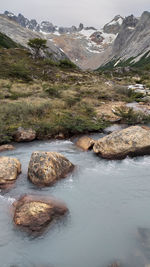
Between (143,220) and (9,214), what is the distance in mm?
3650

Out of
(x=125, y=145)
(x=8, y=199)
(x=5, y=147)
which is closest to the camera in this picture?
(x=8, y=199)

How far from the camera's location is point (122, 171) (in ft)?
23.1

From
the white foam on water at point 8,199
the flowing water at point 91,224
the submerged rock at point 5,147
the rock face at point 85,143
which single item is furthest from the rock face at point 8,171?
the rock face at point 85,143

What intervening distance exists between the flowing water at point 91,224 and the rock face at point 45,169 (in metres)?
0.23

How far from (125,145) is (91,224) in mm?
4046

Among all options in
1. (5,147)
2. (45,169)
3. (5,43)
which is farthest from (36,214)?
(5,43)

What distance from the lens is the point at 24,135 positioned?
31.9ft

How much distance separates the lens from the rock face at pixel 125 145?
25.4 ft

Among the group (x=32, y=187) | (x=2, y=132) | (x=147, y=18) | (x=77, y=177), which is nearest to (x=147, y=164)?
(x=77, y=177)

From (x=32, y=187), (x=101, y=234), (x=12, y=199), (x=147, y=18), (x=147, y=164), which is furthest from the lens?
(x=147, y=18)

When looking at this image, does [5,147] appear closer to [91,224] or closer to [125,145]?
[125,145]

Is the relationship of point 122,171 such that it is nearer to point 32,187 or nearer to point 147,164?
point 147,164

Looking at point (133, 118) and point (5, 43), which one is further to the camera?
point (5, 43)

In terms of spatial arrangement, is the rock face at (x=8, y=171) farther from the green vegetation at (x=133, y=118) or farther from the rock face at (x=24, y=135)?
the green vegetation at (x=133, y=118)
